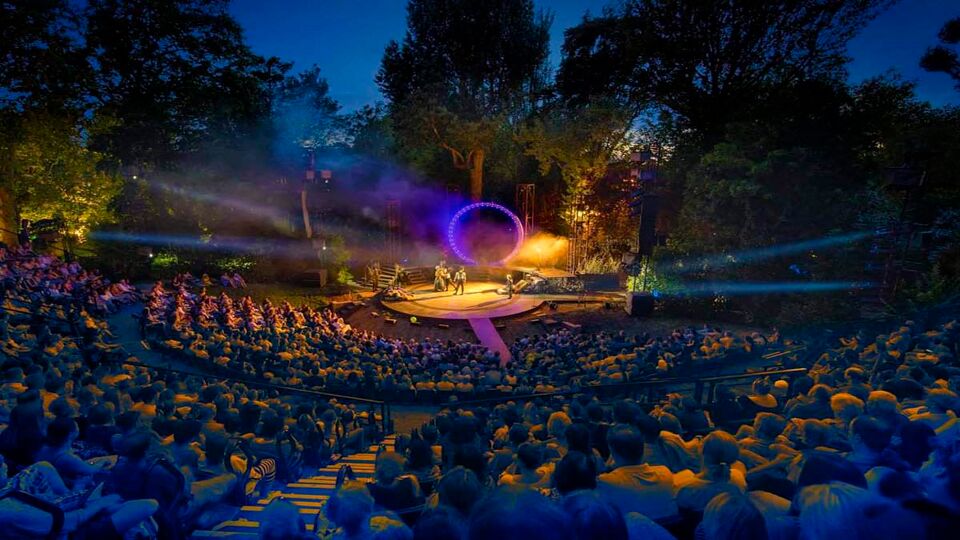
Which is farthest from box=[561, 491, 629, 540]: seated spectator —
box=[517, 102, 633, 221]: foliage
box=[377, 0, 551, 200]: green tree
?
box=[377, 0, 551, 200]: green tree

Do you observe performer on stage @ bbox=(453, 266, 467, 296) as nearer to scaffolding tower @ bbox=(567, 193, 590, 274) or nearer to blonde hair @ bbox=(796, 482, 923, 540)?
scaffolding tower @ bbox=(567, 193, 590, 274)

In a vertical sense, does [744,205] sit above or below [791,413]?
above

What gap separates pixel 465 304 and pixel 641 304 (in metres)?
6.92

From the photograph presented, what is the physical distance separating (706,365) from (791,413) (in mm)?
4221

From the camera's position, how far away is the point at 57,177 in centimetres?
1850

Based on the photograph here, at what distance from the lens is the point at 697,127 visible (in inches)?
781

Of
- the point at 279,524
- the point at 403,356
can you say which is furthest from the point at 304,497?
the point at 403,356

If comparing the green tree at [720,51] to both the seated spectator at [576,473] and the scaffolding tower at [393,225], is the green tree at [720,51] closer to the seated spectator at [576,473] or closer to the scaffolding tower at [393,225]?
the scaffolding tower at [393,225]

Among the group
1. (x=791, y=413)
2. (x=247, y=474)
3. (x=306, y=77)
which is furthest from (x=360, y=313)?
(x=306, y=77)

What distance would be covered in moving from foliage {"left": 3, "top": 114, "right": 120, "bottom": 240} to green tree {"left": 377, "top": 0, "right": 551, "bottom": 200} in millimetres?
16376

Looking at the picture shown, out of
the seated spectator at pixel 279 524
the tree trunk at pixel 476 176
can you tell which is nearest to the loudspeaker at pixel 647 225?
the seated spectator at pixel 279 524

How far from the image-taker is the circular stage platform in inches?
656

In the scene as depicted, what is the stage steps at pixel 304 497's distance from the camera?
261 centimetres

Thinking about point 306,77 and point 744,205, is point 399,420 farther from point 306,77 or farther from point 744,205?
point 306,77
